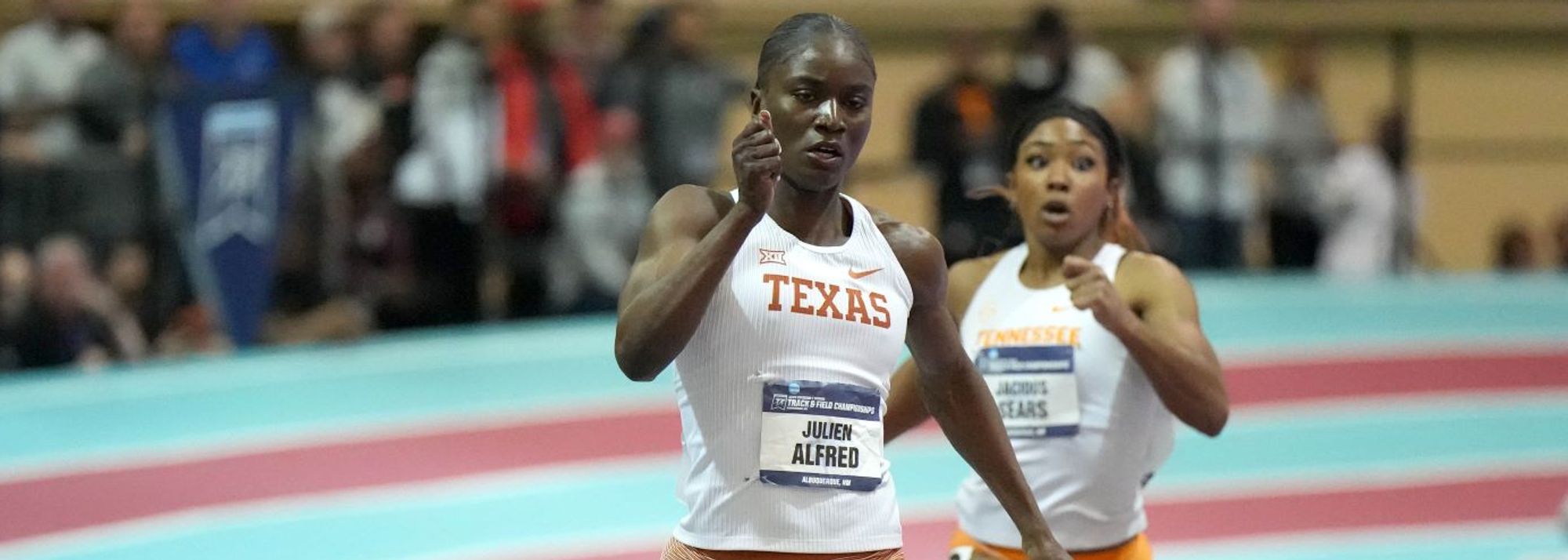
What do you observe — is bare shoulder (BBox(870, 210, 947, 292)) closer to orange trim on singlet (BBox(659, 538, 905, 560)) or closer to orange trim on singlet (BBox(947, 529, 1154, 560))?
orange trim on singlet (BBox(659, 538, 905, 560))

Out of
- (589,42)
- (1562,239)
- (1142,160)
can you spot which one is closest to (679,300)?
(589,42)

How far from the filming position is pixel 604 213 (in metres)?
10.8

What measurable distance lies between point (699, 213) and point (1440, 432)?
8303mm

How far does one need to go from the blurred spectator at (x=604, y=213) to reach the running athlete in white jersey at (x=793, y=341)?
22.6ft

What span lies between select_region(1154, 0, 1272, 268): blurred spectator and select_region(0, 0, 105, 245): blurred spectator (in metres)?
5.82

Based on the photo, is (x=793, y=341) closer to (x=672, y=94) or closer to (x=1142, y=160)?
(x=672, y=94)

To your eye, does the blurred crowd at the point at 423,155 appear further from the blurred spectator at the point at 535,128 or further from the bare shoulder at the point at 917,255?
the bare shoulder at the point at 917,255

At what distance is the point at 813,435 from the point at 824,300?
0.78 feet

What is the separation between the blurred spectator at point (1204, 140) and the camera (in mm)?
12172

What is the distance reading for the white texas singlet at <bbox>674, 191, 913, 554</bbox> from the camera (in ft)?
12.1

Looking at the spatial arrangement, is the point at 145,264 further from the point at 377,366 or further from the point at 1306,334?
the point at 1306,334

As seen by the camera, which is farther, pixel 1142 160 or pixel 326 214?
pixel 1142 160

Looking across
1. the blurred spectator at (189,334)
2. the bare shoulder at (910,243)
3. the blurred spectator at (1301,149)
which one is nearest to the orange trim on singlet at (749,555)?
the bare shoulder at (910,243)

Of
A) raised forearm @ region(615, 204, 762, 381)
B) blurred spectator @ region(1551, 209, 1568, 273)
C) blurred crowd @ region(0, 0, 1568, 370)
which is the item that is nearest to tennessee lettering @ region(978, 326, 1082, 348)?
raised forearm @ region(615, 204, 762, 381)
